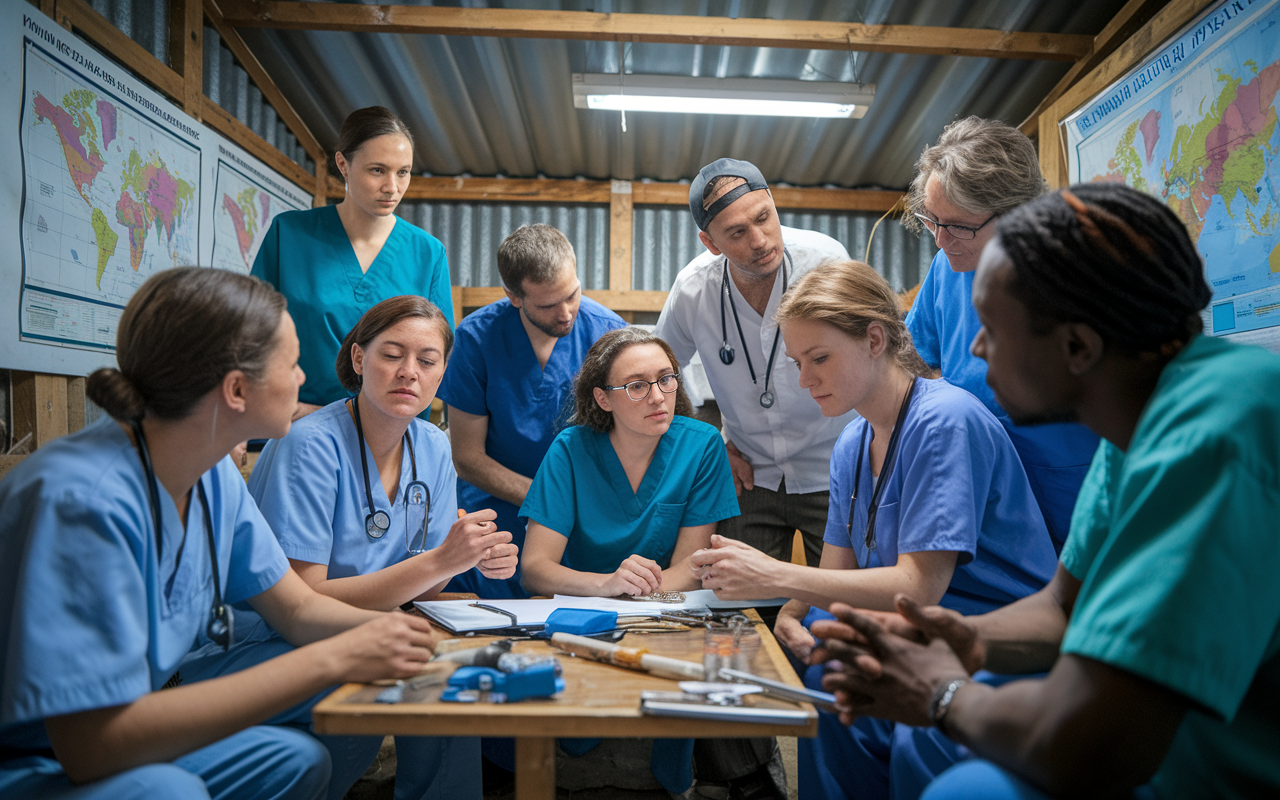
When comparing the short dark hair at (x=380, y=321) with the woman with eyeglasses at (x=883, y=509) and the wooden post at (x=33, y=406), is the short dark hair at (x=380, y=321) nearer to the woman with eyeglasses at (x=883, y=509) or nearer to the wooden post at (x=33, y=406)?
the woman with eyeglasses at (x=883, y=509)

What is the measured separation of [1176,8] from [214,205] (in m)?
4.76

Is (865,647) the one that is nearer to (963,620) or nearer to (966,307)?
(963,620)

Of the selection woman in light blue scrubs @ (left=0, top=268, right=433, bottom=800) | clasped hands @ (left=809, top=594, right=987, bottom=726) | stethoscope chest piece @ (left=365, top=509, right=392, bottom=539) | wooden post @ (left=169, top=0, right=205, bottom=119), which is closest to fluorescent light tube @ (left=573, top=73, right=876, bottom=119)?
wooden post @ (left=169, top=0, right=205, bottom=119)

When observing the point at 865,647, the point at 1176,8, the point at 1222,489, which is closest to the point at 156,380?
the point at 865,647

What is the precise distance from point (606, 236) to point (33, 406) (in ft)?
13.5

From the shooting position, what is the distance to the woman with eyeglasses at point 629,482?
7.99 feet

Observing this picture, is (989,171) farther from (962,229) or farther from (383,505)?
(383,505)

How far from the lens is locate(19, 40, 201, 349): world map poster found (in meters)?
2.97

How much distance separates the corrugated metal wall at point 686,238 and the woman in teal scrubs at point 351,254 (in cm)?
334

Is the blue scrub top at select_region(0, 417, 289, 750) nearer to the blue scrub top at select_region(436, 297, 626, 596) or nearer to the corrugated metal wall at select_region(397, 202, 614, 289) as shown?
the blue scrub top at select_region(436, 297, 626, 596)

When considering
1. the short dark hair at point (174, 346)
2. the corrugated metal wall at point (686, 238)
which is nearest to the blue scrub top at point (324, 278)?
the short dark hair at point (174, 346)

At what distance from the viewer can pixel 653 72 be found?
486 cm

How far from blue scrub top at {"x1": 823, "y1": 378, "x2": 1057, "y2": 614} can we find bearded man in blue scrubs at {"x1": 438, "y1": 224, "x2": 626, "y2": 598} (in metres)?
1.42

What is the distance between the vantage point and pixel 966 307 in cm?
228
